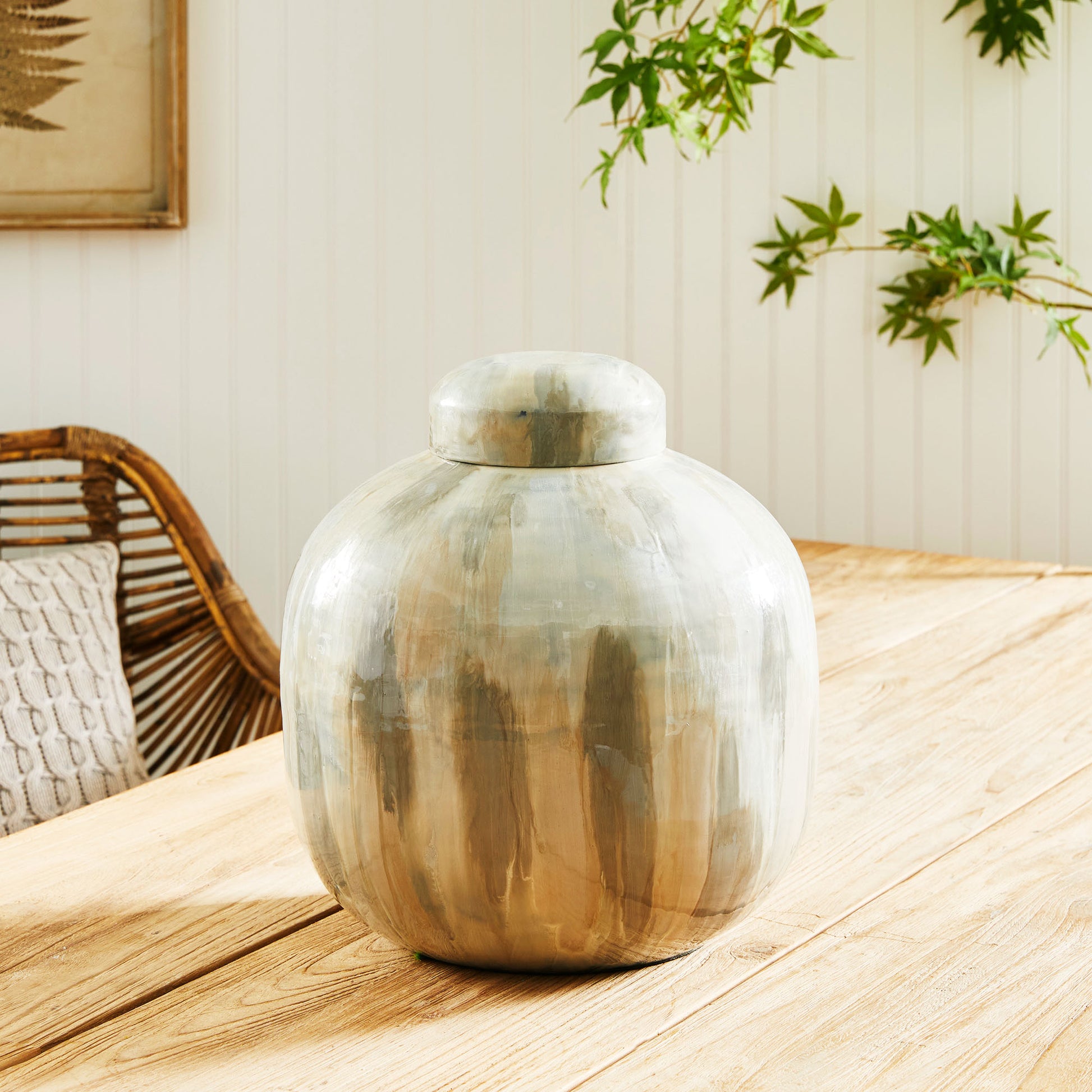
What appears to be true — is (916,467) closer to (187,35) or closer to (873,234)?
(873,234)

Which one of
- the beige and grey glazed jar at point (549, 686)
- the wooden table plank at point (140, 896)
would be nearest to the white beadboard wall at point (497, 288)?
the wooden table plank at point (140, 896)

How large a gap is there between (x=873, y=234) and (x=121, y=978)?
1.52 metres

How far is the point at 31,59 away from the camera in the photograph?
1664mm

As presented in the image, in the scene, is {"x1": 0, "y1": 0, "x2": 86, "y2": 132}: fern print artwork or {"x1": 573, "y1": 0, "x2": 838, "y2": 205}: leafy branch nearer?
{"x1": 573, "y1": 0, "x2": 838, "y2": 205}: leafy branch

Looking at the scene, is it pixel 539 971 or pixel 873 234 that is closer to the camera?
pixel 539 971

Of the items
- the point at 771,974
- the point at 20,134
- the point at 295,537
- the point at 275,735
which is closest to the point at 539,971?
the point at 771,974

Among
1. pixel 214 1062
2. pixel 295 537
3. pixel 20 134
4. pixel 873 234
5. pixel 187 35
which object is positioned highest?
pixel 187 35

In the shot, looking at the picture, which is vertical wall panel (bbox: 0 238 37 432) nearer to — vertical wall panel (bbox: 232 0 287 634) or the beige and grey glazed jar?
vertical wall panel (bbox: 232 0 287 634)

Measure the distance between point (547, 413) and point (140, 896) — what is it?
0.36 m

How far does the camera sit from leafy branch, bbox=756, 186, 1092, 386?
1.57 meters

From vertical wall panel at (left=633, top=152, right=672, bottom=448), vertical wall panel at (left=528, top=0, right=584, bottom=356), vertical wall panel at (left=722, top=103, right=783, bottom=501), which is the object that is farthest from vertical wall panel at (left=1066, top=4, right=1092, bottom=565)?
vertical wall panel at (left=528, top=0, right=584, bottom=356)

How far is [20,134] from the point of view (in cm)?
168

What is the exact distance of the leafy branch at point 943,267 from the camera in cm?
157

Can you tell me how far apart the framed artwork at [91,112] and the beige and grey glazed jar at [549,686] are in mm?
1402
